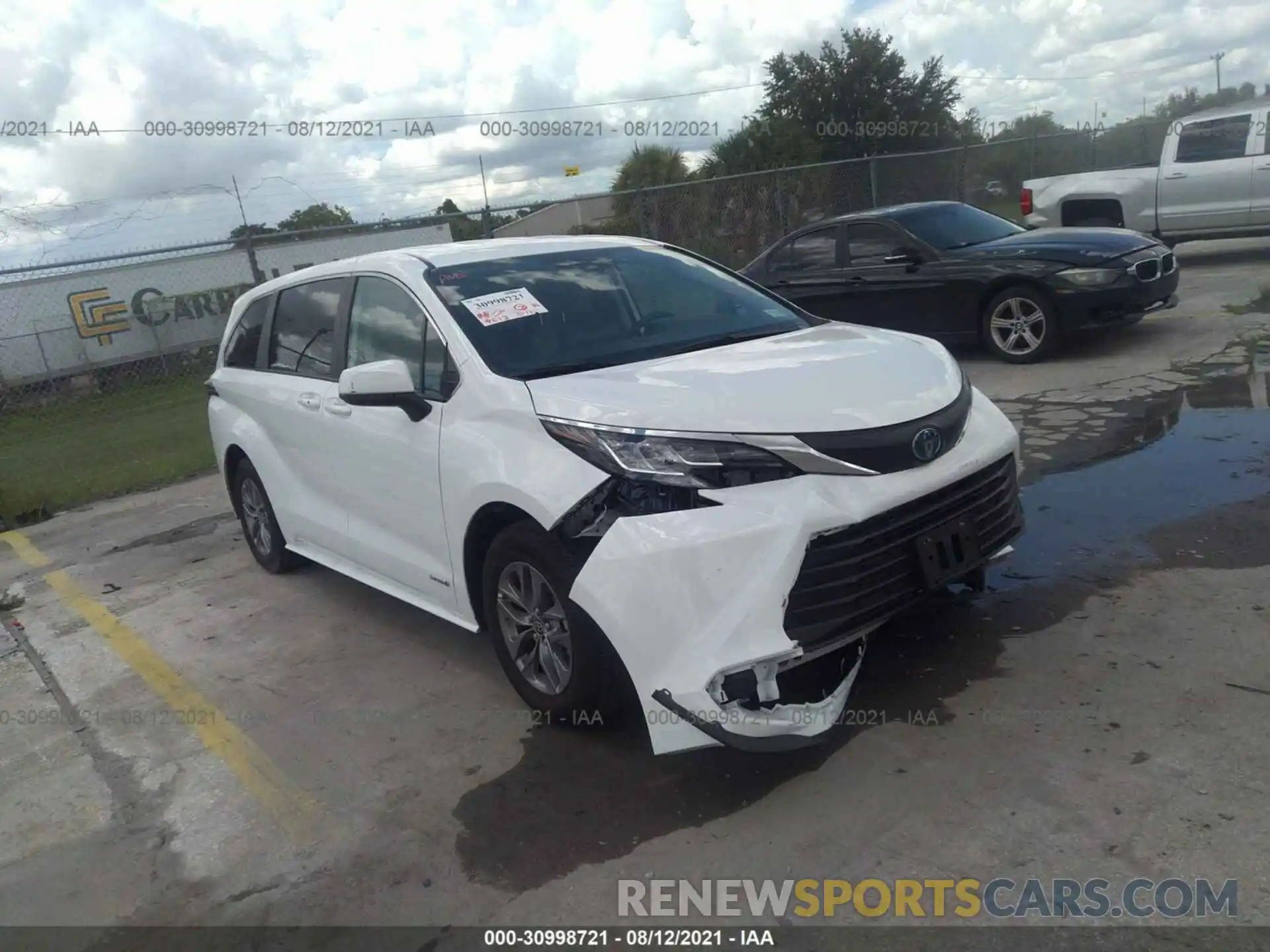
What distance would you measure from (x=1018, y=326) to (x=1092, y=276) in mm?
693

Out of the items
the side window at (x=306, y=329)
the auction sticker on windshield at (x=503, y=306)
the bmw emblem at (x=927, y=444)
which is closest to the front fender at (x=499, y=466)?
the auction sticker on windshield at (x=503, y=306)

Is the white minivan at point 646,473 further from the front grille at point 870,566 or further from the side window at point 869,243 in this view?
the side window at point 869,243

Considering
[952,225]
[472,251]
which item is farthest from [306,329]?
[952,225]

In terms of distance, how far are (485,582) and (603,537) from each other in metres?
0.80

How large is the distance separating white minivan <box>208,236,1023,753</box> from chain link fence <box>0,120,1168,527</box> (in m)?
5.94

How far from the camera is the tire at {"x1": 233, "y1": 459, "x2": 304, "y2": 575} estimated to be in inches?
235

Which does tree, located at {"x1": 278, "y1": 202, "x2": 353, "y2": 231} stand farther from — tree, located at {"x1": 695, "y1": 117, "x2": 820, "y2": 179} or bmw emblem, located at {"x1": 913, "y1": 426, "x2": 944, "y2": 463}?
bmw emblem, located at {"x1": 913, "y1": 426, "x2": 944, "y2": 463}

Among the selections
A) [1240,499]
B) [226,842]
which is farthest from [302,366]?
[1240,499]

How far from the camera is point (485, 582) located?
3895mm

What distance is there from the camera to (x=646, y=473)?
3266 mm

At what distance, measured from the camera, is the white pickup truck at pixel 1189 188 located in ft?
40.8

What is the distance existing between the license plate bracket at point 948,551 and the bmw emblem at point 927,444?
0.24m

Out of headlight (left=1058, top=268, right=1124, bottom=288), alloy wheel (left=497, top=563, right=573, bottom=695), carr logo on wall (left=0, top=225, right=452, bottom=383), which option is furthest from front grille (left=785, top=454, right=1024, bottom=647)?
carr logo on wall (left=0, top=225, right=452, bottom=383)

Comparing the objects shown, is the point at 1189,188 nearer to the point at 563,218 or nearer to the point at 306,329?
the point at 306,329
